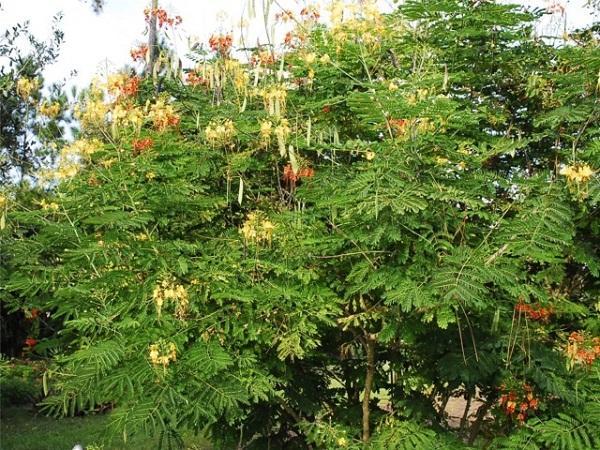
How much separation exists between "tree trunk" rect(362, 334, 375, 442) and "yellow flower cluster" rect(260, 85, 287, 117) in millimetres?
1657

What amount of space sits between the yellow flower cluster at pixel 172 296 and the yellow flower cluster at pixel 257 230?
53 centimetres

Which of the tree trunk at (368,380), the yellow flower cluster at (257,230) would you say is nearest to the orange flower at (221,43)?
the yellow flower cluster at (257,230)

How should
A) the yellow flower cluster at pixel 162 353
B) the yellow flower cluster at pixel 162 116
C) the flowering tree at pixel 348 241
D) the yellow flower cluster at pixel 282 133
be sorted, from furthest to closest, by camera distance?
1. the yellow flower cluster at pixel 162 116
2. the yellow flower cluster at pixel 282 133
3. the flowering tree at pixel 348 241
4. the yellow flower cluster at pixel 162 353

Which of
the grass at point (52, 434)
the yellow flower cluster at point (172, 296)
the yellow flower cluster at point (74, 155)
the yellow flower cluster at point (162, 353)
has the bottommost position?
the grass at point (52, 434)

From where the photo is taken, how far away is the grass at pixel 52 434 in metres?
9.02

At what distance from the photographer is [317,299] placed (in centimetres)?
445

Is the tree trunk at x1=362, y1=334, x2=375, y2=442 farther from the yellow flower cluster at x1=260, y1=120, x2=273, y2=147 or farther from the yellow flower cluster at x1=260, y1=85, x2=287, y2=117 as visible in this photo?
the yellow flower cluster at x1=260, y1=85, x2=287, y2=117

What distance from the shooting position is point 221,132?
14.5 ft

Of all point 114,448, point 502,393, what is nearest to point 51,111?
point 502,393

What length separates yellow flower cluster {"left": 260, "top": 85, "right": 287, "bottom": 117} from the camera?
14.0 ft

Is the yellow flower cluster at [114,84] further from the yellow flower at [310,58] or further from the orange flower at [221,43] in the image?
the yellow flower at [310,58]

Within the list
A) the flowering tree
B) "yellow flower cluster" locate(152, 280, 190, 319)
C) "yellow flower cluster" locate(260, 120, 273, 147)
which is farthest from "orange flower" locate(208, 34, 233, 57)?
"yellow flower cluster" locate(152, 280, 190, 319)

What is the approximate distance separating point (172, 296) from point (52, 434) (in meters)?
7.19

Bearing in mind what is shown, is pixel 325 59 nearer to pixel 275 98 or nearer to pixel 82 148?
pixel 275 98
